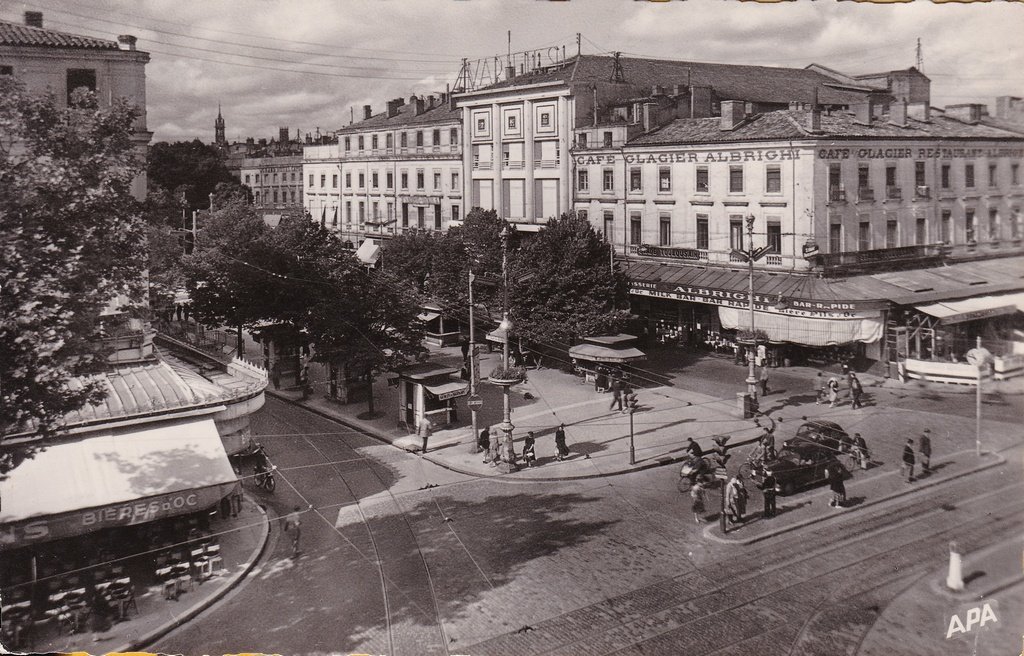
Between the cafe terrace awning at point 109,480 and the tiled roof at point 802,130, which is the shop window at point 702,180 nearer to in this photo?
the tiled roof at point 802,130

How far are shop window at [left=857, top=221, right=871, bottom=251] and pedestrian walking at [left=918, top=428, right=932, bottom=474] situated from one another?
8335 millimetres

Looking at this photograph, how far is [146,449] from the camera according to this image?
14.8m

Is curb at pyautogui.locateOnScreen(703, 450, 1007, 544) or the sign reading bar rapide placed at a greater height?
the sign reading bar rapide

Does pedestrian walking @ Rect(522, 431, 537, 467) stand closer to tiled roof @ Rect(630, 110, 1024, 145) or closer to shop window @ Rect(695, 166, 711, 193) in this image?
tiled roof @ Rect(630, 110, 1024, 145)

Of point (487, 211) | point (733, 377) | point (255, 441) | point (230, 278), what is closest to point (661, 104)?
point (487, 211)

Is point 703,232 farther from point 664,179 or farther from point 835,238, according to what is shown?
point 835,238

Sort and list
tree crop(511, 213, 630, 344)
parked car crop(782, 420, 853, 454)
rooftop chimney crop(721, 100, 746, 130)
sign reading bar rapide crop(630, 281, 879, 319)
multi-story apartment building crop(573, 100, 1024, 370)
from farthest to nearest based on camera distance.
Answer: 1. rooftop chimney crop(721, 100, 746, 130)
2. tree crop(511, 213, 630, 344)
3. sign reading bar rapide crop(630, 281, 879, 319)
4. parked car crop(782, 420, 853, 454)
5. multi-story apartment building crop(573, 100, 1024, 370)

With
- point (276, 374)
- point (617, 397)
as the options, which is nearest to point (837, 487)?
point (617, 397)

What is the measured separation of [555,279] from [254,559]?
1755 cm

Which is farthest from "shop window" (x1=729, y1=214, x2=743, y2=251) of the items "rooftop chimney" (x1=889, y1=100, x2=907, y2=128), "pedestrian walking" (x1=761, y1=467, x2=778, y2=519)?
"pedestrian walking" (x1=761, y1=467, x2=778, y2=519)

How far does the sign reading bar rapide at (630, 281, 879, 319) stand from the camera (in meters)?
21.3

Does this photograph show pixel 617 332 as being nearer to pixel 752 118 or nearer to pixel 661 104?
pixel 752 118

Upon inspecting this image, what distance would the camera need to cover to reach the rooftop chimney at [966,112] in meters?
12.0

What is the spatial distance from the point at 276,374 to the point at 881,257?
63.7 feet
